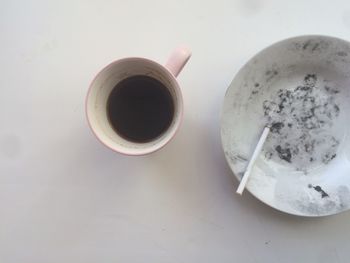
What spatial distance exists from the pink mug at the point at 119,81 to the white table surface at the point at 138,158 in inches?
3.0

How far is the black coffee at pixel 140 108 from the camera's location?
0.50 m

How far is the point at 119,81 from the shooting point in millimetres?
490

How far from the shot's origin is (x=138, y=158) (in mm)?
549

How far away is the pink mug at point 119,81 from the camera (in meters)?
0.45

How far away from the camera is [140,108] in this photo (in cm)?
51

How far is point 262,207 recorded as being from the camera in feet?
1.79

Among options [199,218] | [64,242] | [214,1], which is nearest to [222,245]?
[199,218]

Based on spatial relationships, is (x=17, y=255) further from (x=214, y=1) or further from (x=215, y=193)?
(x=214, y=1)

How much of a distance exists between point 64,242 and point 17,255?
7cm

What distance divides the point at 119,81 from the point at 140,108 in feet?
0.16

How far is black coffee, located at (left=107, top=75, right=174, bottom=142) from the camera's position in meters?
0.50

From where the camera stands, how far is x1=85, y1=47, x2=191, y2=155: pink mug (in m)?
0.45

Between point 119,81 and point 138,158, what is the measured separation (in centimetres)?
12

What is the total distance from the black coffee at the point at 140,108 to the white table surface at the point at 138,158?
6 centimetres
